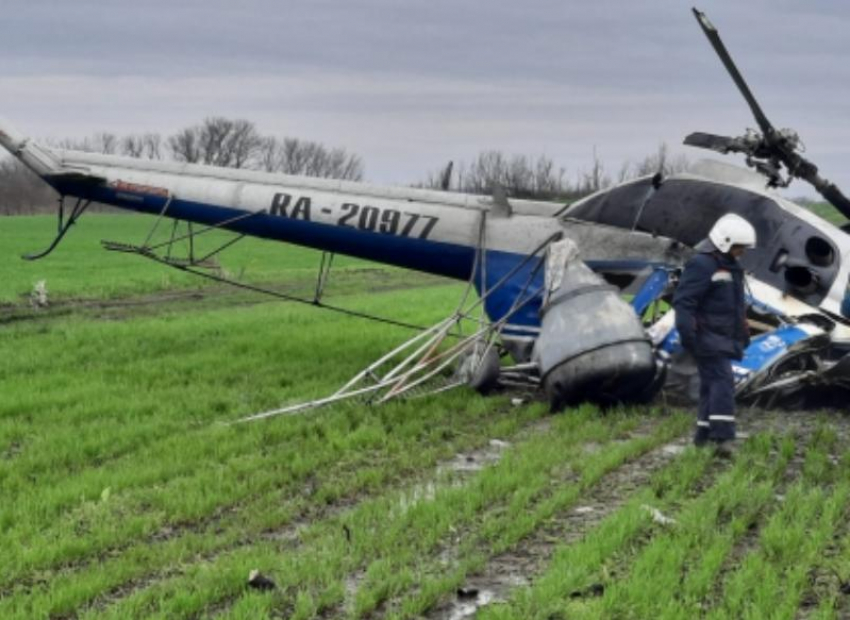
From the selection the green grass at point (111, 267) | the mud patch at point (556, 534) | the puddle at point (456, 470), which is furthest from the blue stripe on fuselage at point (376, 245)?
the green grass at point (111, 267)

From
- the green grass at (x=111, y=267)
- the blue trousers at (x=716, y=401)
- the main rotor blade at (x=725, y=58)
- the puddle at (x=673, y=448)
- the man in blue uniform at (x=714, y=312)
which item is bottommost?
the green grass at (x=111, y=267)

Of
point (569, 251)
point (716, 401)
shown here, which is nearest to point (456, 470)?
point (716, 401)

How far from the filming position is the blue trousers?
23.0ft

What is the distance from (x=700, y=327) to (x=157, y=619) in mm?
4527

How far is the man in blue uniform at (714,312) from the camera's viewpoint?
23.4 feet

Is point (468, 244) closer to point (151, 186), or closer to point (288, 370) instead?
point (288, 370)

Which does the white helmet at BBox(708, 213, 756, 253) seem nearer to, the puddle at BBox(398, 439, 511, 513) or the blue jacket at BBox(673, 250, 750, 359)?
the blue jacket at BBox(673, 250, 750, 359)

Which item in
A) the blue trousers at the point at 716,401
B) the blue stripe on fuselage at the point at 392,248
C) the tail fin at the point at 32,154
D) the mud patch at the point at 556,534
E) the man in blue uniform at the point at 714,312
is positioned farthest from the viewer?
the tail fin at the point at 32,154

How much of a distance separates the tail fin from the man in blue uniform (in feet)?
23.7

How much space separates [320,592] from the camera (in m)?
4.30

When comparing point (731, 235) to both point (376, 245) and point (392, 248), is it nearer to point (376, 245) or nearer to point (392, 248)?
point (392, 248)

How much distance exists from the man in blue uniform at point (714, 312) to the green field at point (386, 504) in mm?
455

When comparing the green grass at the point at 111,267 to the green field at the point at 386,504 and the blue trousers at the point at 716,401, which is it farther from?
the blue trousers at the point at 716,401

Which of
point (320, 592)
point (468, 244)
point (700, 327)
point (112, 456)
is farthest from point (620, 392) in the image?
point (320, 592)
